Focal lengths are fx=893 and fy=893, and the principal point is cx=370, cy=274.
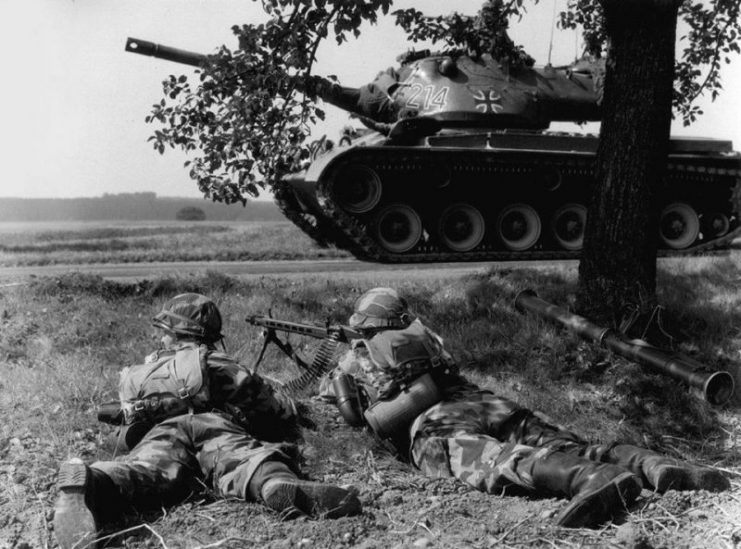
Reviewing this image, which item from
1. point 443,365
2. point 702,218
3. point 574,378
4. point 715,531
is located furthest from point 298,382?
point 702,218

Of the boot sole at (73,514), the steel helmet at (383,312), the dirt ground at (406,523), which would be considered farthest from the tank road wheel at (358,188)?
the boot sole at (73,514)

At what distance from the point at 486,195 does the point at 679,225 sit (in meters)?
3.37

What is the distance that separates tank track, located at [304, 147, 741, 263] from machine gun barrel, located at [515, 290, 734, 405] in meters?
4.62

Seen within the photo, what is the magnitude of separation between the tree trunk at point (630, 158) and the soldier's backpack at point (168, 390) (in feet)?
12.8

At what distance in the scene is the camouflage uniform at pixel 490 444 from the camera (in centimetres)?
406

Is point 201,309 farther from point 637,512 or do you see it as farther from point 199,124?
point 199,124

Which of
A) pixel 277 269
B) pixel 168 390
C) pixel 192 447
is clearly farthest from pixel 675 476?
pixel 277 269

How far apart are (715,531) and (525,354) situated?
3483 millimetres

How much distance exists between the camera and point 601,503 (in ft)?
12.7

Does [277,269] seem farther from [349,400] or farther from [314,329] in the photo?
[349,400]

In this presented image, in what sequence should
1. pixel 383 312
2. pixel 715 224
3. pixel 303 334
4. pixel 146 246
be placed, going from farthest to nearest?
pixel 146 246
pixel 715 224
pixel 303 334
pixel 383 312

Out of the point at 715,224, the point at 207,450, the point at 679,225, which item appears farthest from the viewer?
the point at 715,224

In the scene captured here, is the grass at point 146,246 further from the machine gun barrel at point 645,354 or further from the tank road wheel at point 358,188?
the machine gun barrel at point 645,354

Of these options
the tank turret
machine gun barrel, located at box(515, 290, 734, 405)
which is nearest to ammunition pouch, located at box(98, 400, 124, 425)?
machine gun barrel, located at box(515, 290, 734, 405)
